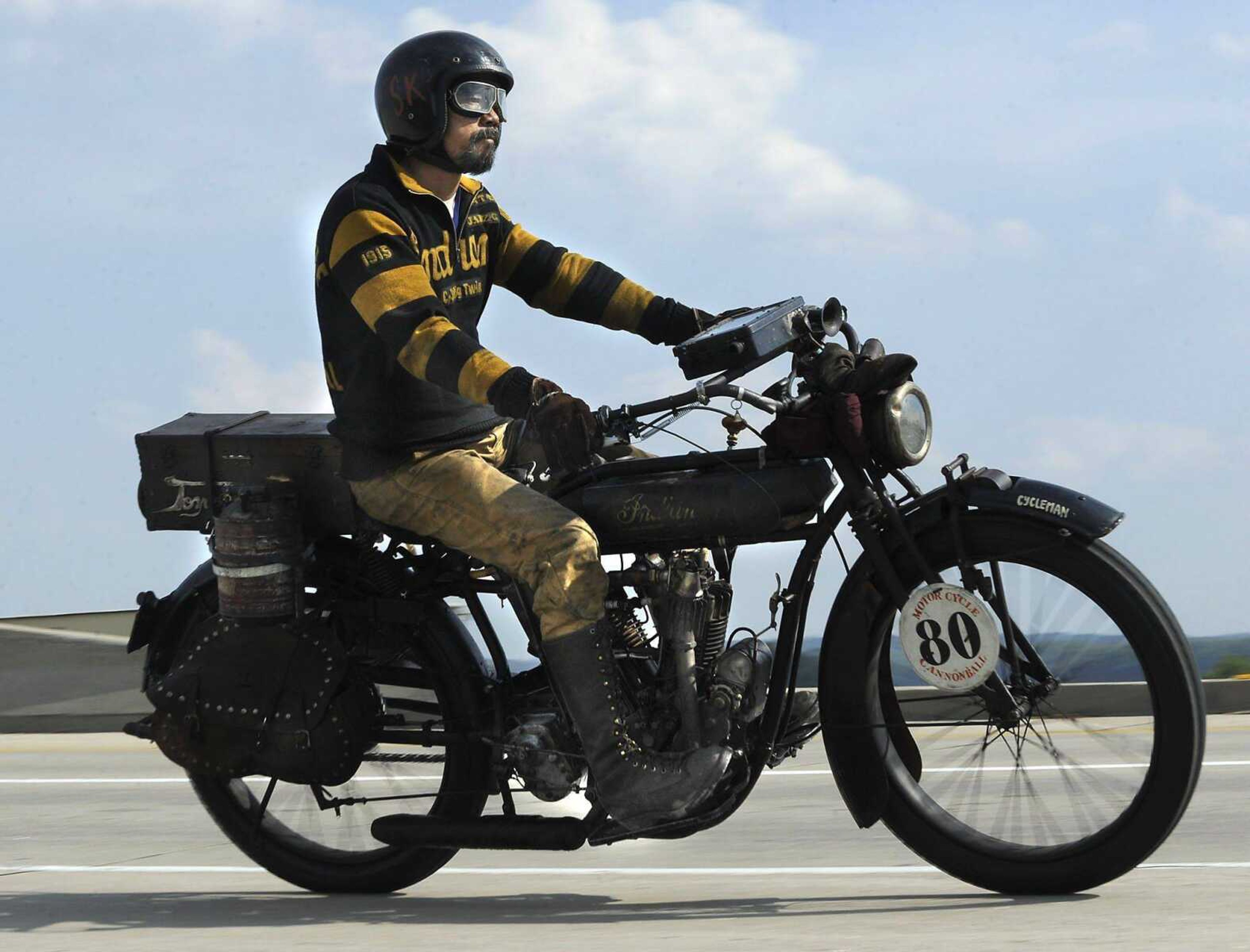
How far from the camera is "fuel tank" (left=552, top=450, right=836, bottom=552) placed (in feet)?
15.3

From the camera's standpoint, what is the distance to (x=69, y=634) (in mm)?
13648

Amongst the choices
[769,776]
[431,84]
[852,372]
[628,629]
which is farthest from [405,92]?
[769,776]

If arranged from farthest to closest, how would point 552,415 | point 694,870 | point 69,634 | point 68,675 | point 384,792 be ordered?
point 69,634 → point 68,675 → point 694,870 → point 384,792 → point 552,415

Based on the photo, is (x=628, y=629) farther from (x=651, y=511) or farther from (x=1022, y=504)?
(x=1022, y=504)

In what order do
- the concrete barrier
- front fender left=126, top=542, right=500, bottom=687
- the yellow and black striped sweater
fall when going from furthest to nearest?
the concrete barrier
front fender left=126, top=542, right=500, bottom=687
the yellow and black striped sweater

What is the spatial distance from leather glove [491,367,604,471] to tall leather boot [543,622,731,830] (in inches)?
22.1

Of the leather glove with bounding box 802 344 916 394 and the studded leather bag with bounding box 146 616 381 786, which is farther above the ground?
the leather glove with bounding box 802 344 916 394

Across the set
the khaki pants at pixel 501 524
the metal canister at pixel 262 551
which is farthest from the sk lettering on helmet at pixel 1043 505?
the metal canister at pixel 262 551

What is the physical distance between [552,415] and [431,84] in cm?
111

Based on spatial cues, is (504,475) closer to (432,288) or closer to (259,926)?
(432,288)

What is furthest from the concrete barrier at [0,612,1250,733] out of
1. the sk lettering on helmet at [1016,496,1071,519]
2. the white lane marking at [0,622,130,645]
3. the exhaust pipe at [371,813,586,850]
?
the sk lettering on helmet at [1016,496,1071,519]

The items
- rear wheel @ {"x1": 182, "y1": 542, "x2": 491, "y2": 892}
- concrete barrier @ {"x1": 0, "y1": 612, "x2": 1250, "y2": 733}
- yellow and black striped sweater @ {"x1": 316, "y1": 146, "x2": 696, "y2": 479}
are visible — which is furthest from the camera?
concrete barrier @ {"x1": 0, "y1": 612, "x2": 1250, "y2": 733}

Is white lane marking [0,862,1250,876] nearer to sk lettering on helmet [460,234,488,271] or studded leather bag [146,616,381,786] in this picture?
studded leather bag [146,616,381,786]

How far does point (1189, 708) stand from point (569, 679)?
5.06 ft
